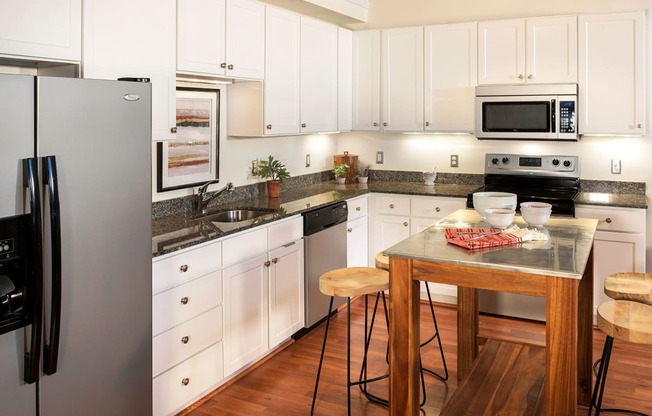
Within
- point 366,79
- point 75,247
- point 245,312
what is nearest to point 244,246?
point 245,312

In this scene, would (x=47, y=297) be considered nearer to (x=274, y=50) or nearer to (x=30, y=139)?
(x=30, y=139)

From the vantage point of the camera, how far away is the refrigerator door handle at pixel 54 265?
214 cm

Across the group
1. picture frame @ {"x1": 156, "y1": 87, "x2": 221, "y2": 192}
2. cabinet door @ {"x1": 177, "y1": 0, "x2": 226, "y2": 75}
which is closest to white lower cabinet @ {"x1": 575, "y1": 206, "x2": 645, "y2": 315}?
picture frame @ {"x1": 156, "y1": 87, "x2": 221, "y2": 192}

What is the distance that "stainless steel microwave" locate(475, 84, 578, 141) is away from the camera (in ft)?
14.9

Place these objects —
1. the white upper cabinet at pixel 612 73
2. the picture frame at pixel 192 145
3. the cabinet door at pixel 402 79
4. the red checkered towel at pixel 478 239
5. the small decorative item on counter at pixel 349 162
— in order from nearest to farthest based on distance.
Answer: the red checkered towel at pixel 478 239
the picture frame at pixel 192 145
the white upper cabinet at pixel 612 73
the cabinet door at pixel 402 79
the small decorative item on counter at pixel 349 162

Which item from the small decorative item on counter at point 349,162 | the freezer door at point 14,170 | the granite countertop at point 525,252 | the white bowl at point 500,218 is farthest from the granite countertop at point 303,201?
the white bowl at point 500,218

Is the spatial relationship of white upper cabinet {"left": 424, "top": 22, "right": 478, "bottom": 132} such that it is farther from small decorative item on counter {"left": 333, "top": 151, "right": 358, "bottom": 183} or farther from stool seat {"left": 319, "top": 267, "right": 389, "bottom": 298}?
stool seat {"left": 319, "top": 267, "right": 389, "bottom": 298}

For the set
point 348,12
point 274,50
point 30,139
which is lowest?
point 30,139

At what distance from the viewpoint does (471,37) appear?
16.0 ft

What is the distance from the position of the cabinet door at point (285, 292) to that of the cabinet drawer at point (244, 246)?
0.14m

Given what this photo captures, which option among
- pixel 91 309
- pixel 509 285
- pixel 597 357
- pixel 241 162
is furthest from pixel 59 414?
pixel 597 357

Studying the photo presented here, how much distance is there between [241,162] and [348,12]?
161 centimetres

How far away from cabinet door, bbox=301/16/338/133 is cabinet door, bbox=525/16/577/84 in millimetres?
1545

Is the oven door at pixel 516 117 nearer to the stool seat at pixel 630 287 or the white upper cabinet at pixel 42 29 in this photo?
the stool seat at pixel 630 287
